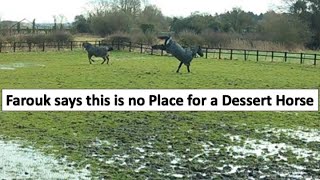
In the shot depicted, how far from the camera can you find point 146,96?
13.6 m

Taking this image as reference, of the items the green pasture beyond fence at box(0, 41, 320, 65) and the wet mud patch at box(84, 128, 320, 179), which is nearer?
the wet mud patch at box(84, 128, 320, 179)

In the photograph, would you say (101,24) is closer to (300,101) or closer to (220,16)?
(220,16)

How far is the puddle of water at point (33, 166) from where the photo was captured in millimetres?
6418

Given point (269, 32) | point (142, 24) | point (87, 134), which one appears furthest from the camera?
point (142, 24)

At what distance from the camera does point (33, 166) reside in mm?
6875

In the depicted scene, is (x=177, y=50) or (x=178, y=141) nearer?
(x=178, y=141)

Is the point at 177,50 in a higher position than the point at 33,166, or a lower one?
higher

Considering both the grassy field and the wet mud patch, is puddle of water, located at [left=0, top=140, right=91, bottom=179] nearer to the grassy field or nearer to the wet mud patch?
the grassy field

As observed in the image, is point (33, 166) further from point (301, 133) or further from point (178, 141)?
point (301, 133)

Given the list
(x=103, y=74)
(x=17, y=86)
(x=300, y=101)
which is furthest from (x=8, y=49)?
(x=300, y=101)

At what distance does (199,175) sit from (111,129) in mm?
3612

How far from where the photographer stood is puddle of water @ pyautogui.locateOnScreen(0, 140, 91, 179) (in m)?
6.42

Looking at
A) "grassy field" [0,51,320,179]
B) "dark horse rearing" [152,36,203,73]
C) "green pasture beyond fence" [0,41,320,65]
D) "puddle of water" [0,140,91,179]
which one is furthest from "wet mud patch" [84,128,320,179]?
"green pasture beyond fence" [0,41,320,65]

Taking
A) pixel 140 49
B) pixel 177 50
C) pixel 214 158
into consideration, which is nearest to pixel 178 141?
pixel 214 158
